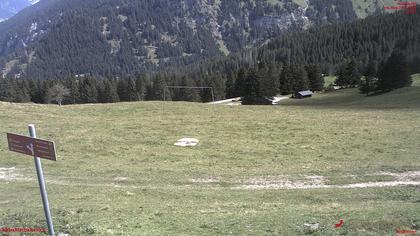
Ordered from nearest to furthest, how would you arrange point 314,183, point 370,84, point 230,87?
point 314,183, point 370,84, point 230,87

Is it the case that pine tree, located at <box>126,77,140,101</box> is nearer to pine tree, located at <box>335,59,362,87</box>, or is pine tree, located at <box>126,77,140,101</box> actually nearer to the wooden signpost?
pine tree, located at <box>335,59,362,87</box>

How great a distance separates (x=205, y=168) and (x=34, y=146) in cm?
2081

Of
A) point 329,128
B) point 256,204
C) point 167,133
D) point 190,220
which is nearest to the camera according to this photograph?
point 190,220

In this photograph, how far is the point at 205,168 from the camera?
31391 mm

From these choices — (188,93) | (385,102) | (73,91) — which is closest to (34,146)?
(385,102)

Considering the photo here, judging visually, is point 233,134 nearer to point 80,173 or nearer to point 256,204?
point 80,173

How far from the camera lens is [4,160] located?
32.7 meters

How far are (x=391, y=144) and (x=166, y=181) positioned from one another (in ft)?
73.3

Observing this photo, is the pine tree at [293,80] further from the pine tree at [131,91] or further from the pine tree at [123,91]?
the pine tree at [123,91]

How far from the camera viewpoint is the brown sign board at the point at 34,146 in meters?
10.9

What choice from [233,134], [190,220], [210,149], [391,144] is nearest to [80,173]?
[210,149]

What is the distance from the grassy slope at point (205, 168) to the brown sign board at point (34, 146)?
462 cm

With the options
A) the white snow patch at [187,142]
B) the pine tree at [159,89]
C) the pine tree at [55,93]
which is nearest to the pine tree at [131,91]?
the pine tree at [159,89]

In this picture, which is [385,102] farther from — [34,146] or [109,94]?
[109,94]
